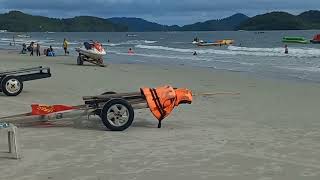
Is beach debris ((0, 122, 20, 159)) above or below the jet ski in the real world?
below

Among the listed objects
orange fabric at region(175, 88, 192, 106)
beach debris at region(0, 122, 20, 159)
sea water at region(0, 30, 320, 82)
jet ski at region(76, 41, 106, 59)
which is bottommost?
sea water at region(0, 30, 320, 82)

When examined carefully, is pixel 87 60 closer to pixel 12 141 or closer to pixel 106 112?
pixel 106 112

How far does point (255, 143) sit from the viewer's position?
821cm

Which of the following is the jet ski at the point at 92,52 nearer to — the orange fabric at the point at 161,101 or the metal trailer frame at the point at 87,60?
the metal trailer frame at the point at 87,60

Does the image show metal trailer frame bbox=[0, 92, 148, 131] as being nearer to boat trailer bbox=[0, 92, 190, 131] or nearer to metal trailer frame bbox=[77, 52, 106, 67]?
boat trailer bbox=[0, 92, 190, 131]

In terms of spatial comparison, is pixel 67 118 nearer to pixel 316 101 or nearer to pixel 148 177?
pixel 148 177

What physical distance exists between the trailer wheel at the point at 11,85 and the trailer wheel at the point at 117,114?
5.56 metres

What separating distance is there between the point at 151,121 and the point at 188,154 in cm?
282

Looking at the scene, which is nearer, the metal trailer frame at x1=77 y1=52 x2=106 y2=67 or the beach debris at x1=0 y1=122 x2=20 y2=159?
the beach debris at x1=0 y1=122 x2=20 y2=159

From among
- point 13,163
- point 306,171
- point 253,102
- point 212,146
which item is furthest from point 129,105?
point 253,102

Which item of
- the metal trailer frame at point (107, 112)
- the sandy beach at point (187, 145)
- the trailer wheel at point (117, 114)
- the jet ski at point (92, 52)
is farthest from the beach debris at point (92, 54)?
the trailer wheel at point (117, 114)

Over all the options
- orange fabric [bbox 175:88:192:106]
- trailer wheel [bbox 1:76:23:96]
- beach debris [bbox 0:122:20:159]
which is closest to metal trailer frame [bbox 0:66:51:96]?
trailer wheel [bbox 1:76:23:96]

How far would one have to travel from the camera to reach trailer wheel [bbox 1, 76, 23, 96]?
45.4 ft

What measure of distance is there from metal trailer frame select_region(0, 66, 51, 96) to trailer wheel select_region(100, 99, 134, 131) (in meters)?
5.58
